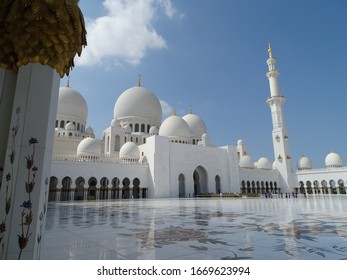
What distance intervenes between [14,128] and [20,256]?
3.34ft

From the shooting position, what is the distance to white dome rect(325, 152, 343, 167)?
103 feet

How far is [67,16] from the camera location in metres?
2.20

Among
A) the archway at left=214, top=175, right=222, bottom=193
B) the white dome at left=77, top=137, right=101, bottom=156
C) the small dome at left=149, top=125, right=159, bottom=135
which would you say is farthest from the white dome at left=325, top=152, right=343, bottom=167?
the white dome at left=77, top=137, right=101, bottom=156

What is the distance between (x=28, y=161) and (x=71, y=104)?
1064 inches

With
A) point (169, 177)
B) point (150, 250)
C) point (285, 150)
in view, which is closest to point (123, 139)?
point (169, 177)

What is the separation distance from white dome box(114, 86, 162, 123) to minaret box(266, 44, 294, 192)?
45.3 feet

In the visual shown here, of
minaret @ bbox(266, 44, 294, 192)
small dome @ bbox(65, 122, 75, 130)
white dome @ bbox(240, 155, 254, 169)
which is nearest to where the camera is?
small dome @ bbox(65, 122, 75, 130)

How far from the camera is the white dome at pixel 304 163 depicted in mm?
33312

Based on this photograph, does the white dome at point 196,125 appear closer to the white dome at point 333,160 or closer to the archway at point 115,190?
the archway at point 115,190

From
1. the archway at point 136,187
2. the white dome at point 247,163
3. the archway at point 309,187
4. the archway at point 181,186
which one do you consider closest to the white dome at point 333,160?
the archway at point 309,187

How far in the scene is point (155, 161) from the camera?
21.2m

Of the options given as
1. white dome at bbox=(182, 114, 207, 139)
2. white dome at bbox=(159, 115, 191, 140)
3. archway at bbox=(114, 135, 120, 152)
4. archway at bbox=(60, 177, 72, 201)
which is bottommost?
archway at bbox=(60, 177, 72, 201)

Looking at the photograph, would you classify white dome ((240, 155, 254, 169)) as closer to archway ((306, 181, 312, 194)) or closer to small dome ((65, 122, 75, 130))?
archway ((306, 181, 312, 194))

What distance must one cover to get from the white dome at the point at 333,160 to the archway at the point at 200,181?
60.5 feet
